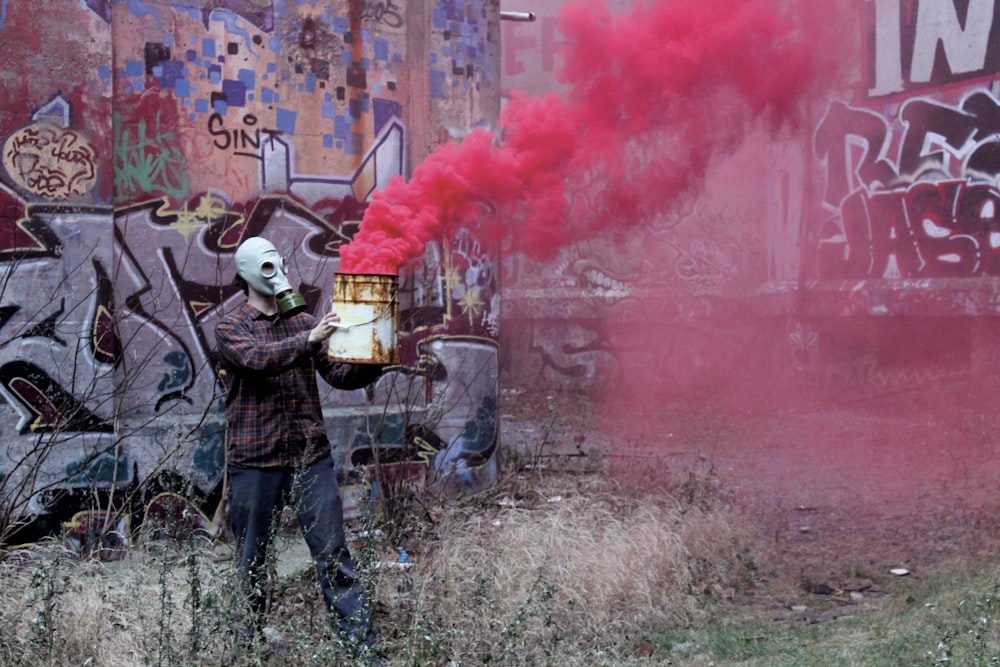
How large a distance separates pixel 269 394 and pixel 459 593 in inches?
62.4

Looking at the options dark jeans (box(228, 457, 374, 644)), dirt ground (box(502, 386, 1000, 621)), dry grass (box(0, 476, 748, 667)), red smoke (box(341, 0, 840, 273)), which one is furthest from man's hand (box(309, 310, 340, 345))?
dirt ground (box(502, 386, 1000, 621))

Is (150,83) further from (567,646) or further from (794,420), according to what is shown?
(794,420)

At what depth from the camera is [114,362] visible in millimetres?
6621

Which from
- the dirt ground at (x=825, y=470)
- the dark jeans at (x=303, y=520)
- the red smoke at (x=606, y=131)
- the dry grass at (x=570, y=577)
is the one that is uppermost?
the red smoke at (x=606, y=131)

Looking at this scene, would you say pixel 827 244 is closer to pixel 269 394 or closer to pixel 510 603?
pixel 510 603

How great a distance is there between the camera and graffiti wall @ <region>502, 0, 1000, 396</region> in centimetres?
1216

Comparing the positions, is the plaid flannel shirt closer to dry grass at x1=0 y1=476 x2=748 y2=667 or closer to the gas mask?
the gas mask

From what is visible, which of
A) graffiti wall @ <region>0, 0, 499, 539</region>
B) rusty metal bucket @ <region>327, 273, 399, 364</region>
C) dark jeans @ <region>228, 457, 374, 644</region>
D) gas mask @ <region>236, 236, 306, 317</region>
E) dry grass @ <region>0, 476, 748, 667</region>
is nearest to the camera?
dry grass @ <region>0, 476, 748, 667</region>

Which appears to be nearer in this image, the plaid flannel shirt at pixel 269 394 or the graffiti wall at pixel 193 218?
the plaid flannel shirt at pixel 269 394

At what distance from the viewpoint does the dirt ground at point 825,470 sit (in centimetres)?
644

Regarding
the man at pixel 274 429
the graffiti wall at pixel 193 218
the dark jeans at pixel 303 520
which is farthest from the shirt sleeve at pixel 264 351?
the graffiti wall at pixel 193 218

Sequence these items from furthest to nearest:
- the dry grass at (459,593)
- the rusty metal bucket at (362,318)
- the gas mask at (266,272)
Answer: the gas mask at (266,272)
the rusty metal bucket at (362,318)
the dry grass at (459,593)

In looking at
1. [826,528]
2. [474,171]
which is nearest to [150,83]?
[474,171]

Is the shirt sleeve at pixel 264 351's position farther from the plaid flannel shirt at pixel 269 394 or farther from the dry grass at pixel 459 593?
the dry grass at pixel 459 593
